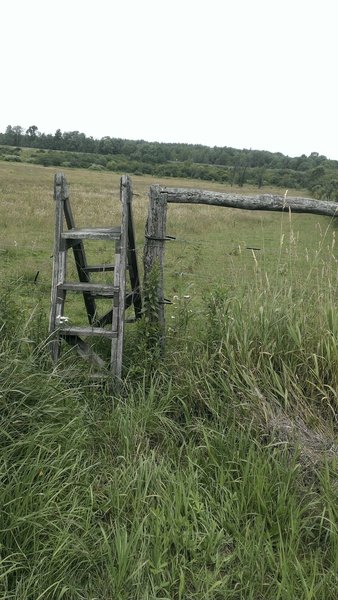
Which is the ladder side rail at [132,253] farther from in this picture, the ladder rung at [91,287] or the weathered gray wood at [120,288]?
the ladder rung at [91,287]

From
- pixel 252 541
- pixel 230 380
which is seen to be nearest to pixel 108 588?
pixel 252 541

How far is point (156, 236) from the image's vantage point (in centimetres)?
448

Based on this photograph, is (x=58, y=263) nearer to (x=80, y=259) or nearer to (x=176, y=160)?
(x=80, y=259)

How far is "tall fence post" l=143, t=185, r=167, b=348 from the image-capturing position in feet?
14.4

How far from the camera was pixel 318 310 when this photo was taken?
4129 millimetres

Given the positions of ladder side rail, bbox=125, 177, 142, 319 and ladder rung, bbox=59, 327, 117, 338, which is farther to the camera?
ladder side rail, bbox=125, 177, 142, 319

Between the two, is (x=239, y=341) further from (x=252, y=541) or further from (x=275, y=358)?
(x=252, y=541)

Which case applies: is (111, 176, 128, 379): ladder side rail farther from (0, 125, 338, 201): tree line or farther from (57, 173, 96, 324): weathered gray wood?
(0, 125, 338, 201): tree line

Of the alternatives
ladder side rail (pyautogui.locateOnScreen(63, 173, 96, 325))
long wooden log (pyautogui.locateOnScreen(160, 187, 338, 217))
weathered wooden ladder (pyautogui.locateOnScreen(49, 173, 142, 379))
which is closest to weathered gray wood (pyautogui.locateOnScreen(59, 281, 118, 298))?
weathered wooden ladder (pyautogui.locateOnScreen(49, 173, 142, 379))

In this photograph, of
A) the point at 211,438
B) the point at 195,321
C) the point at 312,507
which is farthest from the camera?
the point at 195,321

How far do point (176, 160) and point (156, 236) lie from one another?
106676mm

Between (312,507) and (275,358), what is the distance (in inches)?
46.1

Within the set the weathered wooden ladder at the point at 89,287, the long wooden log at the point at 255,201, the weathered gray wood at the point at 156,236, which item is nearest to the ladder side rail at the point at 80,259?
the weathered wooden ladder at the point at 89,287

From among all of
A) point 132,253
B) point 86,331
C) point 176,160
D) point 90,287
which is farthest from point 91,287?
point 176,160
